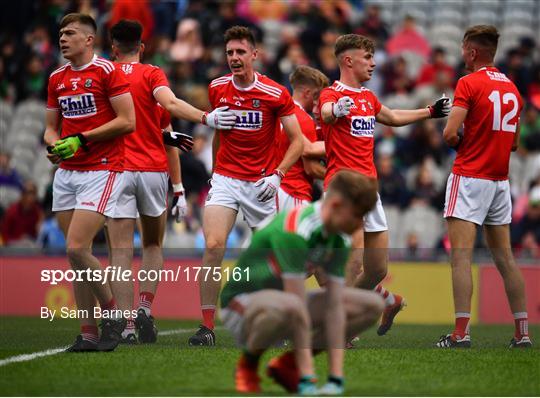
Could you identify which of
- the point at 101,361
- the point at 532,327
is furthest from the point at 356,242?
the point at 532,327

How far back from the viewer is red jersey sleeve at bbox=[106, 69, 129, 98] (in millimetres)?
9125

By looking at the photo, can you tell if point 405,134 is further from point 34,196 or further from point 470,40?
point 470,40

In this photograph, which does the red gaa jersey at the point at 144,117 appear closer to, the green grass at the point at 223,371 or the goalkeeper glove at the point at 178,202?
the goalkeeper glove at the point at 178,202

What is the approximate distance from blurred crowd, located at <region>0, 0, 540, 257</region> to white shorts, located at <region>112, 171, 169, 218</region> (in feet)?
15.9

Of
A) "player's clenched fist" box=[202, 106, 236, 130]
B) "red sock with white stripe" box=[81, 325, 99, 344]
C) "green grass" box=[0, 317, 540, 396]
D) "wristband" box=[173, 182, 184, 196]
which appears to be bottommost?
"green grass" box=[0, 317, 540, 396]

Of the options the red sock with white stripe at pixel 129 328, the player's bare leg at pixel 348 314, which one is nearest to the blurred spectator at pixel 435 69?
the red sock with white stripe at pixel 129 328

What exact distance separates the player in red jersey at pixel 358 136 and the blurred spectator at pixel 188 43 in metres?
10.4

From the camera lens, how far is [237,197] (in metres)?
10.2

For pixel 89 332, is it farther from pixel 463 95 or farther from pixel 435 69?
pixel 435 69

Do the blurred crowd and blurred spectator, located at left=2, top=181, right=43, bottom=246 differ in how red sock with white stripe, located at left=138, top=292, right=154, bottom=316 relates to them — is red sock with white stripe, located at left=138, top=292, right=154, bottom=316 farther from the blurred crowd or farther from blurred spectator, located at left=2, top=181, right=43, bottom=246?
blurred spectator, located at left=2, top=181, right=43, bottom=246

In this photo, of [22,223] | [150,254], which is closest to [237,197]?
[150,254]

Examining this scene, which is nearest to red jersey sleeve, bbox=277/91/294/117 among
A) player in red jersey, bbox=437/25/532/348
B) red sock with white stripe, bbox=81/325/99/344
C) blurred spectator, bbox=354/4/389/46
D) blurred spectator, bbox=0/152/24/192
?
player in red jersey, bbox=437/25/532/348

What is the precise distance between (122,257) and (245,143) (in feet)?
4.45

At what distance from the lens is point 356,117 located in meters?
9.94
